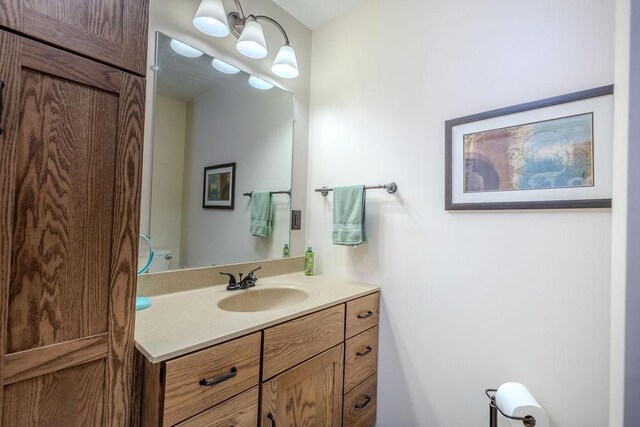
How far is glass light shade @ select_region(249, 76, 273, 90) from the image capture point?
5.49 feet

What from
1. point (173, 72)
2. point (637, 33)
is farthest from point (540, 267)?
point (173, 72)

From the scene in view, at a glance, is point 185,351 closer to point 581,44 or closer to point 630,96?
point 630,96

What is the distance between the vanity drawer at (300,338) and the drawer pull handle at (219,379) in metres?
0.12

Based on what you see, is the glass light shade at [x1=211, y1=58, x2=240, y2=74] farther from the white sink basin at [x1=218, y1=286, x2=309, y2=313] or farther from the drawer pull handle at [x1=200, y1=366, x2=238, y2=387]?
the drawer pull handle at [x1=200, y1=366, x2=238, y2=387]

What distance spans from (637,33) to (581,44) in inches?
16.0

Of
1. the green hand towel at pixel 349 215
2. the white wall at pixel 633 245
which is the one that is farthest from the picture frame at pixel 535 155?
the green hand towel at pixel 349 215

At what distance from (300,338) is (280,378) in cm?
15

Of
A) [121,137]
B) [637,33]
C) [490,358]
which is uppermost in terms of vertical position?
[637,33]

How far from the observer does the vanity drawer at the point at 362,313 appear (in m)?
1.37

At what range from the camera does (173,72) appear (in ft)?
4.41

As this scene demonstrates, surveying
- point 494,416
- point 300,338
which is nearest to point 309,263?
point 300,338

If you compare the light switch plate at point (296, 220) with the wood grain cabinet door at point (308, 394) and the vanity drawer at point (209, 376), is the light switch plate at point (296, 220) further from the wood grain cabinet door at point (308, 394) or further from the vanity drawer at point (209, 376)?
the vanity drawer at point (209, 376)

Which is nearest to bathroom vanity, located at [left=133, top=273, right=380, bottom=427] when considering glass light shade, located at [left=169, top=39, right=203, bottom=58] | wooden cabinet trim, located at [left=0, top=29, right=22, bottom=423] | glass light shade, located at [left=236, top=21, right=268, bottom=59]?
wooden cabinet trim, located at [left=0, top=29, right=22, bottom=423]

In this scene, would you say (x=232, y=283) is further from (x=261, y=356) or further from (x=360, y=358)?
(x=360, y=358)
